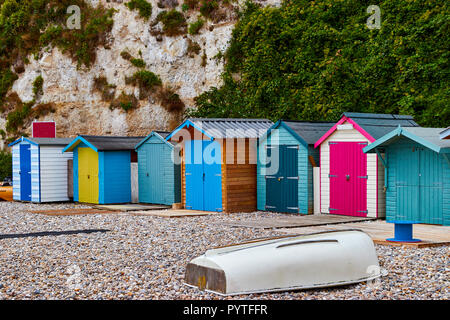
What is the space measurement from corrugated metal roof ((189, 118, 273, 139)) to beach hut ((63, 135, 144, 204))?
152 inches

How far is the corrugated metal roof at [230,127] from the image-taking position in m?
17.9

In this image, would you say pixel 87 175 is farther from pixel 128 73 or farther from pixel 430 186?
pixel 128 73

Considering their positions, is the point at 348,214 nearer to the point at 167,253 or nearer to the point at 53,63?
the point at 167,253

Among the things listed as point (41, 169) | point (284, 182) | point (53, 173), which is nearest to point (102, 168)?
point (53, 173)

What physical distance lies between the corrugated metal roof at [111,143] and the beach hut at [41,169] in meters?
1.71

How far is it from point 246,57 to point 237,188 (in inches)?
652

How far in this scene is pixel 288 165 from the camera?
57.0 ft

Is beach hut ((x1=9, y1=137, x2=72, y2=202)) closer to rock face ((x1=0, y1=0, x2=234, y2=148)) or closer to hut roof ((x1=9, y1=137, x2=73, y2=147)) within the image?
hut roof ((x1=9, y1=137, x2=73, y2=147))

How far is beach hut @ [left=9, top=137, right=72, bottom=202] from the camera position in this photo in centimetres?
2183

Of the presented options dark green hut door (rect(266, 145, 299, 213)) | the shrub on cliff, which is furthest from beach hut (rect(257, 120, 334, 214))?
the shrub on cliff

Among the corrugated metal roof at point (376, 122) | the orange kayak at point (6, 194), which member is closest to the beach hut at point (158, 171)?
the orange kayak at point (6, 194)

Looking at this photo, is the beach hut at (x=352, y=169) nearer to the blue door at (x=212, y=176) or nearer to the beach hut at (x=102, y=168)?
the blue door at (x=212, y=176)

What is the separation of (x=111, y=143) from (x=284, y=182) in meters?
6.66
